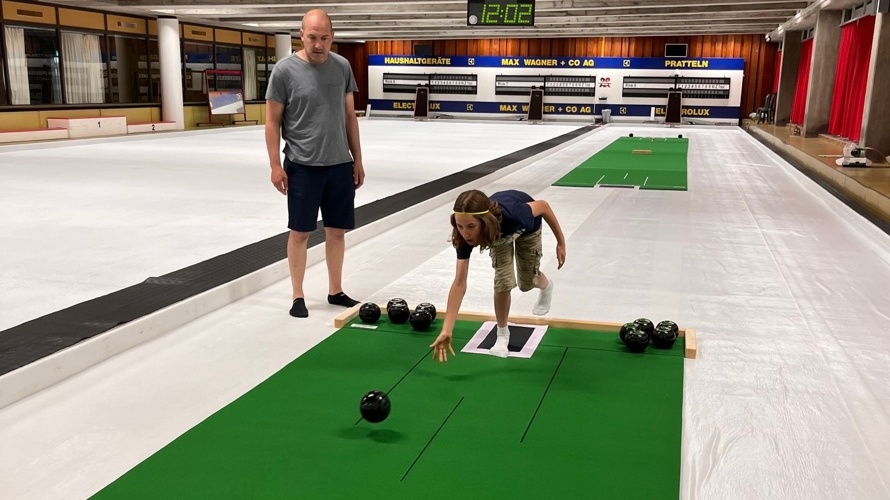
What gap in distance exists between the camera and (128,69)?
65.1 feet

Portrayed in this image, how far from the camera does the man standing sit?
3.86 meters

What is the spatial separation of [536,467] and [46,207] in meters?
6.64

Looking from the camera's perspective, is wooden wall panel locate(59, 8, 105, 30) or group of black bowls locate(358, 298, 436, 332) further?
wooden wall panel locate(59, 8, 105, 30)

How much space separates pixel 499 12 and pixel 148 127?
30.3 ft

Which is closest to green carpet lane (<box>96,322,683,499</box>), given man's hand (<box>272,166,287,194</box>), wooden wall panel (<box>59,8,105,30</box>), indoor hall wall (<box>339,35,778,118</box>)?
man's hand (<box>272,166,287,194</box>)

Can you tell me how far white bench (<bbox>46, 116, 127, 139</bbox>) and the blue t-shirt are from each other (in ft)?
50.6

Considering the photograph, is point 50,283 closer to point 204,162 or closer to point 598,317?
point 598,317

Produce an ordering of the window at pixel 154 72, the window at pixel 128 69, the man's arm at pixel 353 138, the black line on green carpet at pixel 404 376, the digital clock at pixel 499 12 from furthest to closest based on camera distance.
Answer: the window at pixel 154 72
the window at pixel 128 69
the digital clock at pixel 499 12
the man's arm at pixel 353 138
the black line on green carpet at pixel 404 376

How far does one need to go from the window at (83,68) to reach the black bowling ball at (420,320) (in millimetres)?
16735

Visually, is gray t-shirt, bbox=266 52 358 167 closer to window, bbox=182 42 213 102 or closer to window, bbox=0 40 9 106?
window, bbox=0 40 9 106

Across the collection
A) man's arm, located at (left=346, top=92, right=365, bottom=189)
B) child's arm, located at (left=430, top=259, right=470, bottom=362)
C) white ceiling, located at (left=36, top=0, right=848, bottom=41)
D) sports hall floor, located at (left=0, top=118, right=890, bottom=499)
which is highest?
white ceiling, located at (left=36, top=0, right=848, bottom=41)

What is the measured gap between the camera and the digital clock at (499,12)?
15.6m

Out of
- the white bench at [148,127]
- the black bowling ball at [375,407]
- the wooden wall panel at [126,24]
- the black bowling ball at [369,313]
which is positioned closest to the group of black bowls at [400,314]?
the black bowling ball at [369,313]

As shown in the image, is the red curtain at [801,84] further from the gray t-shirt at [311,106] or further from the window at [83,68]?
the gray t-shirt at [311,106]
